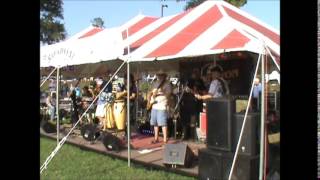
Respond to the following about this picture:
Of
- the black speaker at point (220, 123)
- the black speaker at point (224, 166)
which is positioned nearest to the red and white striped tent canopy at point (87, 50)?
the black speaker at point (220, 123)

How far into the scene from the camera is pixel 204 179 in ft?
16.5

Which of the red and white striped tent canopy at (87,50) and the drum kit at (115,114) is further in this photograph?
the drum kit at (115,114)

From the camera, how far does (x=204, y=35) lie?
6.33m

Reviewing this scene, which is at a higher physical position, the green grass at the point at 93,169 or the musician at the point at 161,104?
the musician at the point at 161,104

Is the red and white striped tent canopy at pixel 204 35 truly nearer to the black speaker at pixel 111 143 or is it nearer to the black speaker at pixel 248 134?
the black speaker at pixel 248 134

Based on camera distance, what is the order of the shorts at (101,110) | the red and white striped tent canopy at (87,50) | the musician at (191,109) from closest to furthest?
the red and white striped tent canopy at (87,50), the musician at (191,109), the shorts at (101,110)

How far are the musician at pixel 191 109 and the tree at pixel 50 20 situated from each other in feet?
9.31

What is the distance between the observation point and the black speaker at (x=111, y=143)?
7.23 m

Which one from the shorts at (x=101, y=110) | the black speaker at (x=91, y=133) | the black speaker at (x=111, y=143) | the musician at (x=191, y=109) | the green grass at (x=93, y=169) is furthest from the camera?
the shorts at (x=101, y=110)

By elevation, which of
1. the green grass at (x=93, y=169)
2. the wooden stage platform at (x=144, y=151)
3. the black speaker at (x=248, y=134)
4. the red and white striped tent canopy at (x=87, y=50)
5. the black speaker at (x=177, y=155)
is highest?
the red and white striped tent canopy at (x=87, y=50)

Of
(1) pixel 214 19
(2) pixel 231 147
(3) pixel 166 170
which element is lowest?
(3) pixel 166 170
